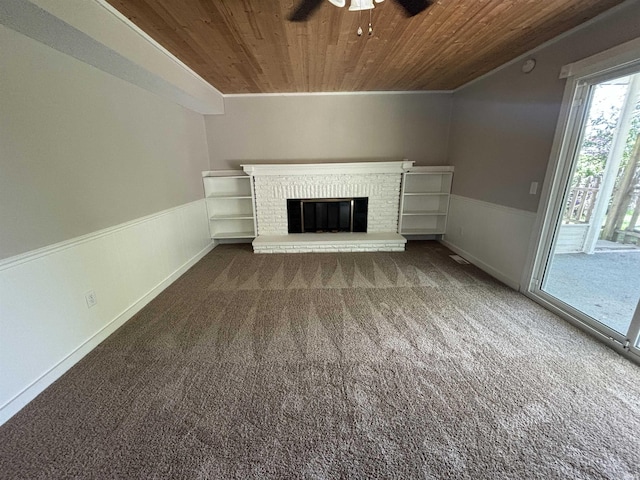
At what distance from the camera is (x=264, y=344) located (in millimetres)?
2055

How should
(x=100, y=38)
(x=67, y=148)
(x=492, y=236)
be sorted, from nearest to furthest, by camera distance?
(x=100, y=38) → (x=67, y=148) → (x=492, y=236)

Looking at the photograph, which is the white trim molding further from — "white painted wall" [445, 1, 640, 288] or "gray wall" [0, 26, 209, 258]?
"gray wall" [0, 26, 209, 258]

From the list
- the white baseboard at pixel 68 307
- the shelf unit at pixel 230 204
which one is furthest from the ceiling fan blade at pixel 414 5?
the shelf unit at pixel 230 204

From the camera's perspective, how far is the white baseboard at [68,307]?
151 cm

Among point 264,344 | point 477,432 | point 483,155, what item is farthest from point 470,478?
point 483,155

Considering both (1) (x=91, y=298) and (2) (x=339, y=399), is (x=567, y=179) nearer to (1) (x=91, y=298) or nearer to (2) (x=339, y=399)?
(2) (x=339, y=399)

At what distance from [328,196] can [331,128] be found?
1.15 meters

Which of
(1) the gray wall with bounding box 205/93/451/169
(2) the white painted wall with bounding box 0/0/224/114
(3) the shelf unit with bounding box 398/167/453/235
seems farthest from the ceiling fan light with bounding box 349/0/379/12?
(3) the shelf unit with bounding box 398/167/453/235

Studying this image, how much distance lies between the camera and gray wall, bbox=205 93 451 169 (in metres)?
4.27

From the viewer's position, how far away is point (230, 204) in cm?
460

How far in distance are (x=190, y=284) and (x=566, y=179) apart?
409 cm

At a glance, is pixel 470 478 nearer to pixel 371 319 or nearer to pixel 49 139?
pixel 371 319

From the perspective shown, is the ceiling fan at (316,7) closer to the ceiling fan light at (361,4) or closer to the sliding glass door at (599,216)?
the ceiling fan light at (361,4)

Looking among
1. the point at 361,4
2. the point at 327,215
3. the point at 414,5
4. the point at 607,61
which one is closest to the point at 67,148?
the point at 361,4
